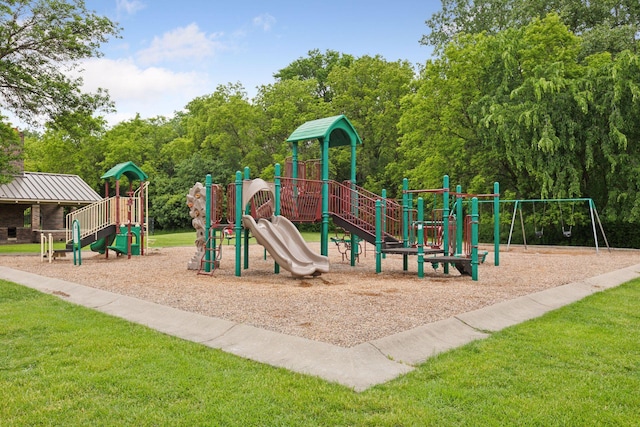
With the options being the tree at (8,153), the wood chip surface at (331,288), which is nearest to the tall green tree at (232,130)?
the tree at (8,153)

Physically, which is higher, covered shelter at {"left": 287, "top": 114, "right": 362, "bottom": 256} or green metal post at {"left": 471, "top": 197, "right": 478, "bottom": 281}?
covered shelter at {"left": 287, "top": 114, "right": 362, "bottom": 256}

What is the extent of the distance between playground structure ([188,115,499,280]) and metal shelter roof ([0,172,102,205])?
16.9m

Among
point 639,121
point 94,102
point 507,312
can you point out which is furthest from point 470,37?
point 507,312

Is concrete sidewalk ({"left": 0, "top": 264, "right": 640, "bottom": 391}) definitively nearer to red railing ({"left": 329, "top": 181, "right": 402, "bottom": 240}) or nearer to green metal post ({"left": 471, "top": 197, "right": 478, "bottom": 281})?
green metal post ({"left": 471, "top": 197, "right": 478, "bottom": 281})

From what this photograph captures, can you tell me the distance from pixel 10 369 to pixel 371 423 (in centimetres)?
370

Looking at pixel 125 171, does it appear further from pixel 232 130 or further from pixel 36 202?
pixel 232 130

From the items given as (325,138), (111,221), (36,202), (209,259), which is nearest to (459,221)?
(325,138)

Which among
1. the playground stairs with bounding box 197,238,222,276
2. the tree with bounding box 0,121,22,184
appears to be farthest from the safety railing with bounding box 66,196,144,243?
the tree with bounding box 0,121,22,184

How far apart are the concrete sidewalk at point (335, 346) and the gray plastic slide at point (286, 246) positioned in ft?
12.4

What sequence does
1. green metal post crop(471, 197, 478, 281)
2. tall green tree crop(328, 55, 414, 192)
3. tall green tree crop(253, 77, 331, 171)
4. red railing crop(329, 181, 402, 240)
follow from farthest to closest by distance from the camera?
1. tall green tree crop(253, 77, 331, 171)
2. tall green tree crop(328, 55, 414, 192)
3. red railing crop(329, 181, 402, 240)
4. green metal post crop(471, 197, 478, 281)

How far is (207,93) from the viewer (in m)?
52.0

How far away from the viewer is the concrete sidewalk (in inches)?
200

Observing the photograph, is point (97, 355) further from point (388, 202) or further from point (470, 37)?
point (470, 37)

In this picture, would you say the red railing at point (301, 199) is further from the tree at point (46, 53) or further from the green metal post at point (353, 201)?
the tree at point (46, 53)
